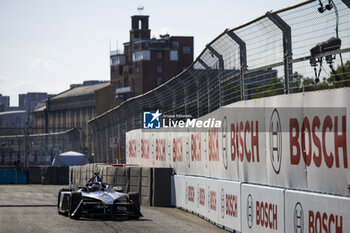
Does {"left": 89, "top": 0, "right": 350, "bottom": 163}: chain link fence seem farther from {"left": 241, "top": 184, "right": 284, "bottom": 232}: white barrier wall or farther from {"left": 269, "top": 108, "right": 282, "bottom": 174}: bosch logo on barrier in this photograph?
{"left": 241, "top": 184, "right": 284, "bottom": 232}: white barrier wall

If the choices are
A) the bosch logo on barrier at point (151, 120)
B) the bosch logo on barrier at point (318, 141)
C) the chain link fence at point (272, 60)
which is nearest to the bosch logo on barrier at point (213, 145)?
the chain link fence at point (272, 60)

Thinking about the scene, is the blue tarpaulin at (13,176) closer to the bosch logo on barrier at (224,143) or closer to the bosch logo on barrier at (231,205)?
the bosch logo on barrier at (224,143)

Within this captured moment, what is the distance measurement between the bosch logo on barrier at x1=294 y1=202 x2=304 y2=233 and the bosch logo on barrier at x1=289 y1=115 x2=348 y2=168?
58cm

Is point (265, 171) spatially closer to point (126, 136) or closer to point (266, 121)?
point (266, 121)

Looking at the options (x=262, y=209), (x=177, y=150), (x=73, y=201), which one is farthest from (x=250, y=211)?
(x=177, y=150)

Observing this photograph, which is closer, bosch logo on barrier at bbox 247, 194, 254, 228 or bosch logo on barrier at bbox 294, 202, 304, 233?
bosch logo on barrier at bbox 294, 202, 304, 233

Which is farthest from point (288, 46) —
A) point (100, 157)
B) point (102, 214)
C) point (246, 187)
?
point (100, 157)

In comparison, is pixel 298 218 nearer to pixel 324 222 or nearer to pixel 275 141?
pixel 324 222

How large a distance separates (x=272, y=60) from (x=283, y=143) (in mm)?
1552

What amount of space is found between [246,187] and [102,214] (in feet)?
12.6

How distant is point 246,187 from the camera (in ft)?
43.7

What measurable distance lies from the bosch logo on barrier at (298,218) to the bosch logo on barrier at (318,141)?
0.58 meters

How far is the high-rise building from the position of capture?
116 m

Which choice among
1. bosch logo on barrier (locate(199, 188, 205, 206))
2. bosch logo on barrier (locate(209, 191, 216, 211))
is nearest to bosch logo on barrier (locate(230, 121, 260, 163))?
bosch logo on barrier (locate(209, 191, 216, 211))
